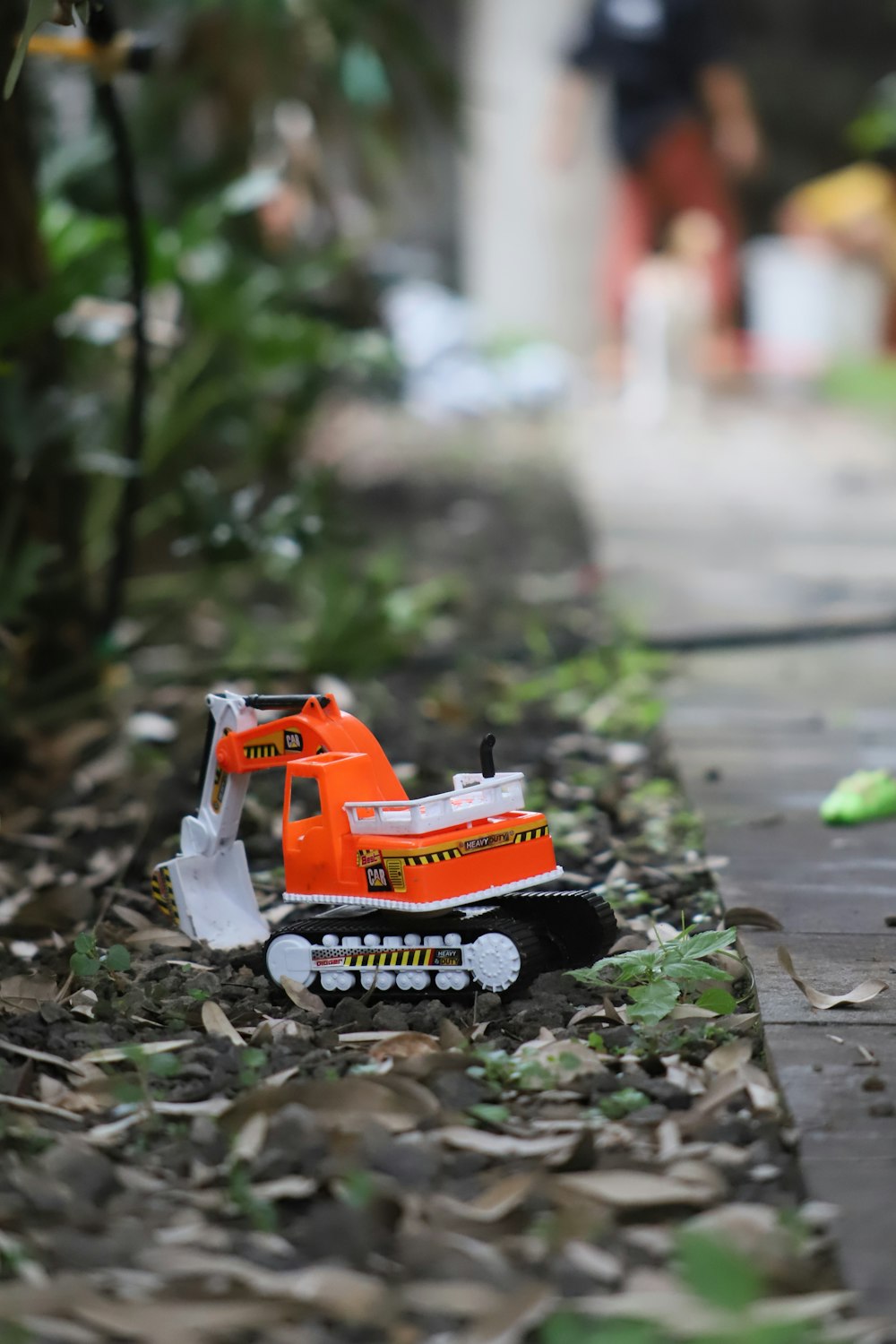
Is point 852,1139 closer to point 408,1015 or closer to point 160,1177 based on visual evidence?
point 408,1015

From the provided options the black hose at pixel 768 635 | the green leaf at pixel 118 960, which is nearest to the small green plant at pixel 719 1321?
the green leaf at pixel 118 960

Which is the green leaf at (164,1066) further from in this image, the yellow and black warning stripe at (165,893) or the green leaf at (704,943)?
the green leaf at (704,943)

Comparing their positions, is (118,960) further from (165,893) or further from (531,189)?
(531,189)

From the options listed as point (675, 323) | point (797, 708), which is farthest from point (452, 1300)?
point (675, 323)

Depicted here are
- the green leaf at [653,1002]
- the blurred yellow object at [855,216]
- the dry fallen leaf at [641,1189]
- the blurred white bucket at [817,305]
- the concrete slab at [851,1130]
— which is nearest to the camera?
the concrete slab at [851,1130]

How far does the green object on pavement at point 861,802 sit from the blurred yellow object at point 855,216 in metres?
6.37

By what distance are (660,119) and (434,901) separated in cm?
640

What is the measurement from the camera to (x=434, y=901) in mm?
1787

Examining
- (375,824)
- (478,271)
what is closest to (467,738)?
(375,824)

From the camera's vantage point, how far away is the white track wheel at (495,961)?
1.79 metres

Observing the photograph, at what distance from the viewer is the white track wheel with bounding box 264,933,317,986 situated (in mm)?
1856

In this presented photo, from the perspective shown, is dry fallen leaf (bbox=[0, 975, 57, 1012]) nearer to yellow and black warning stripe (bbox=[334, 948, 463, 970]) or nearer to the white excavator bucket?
the white excavator bucket

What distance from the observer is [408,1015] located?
1.79 meters

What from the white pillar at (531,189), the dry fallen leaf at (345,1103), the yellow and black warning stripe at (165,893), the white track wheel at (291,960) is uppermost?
the white pillar at (531,189)
